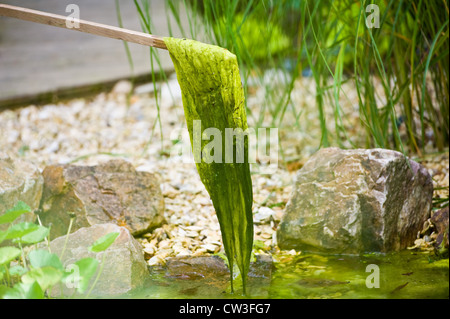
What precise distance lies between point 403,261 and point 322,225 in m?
0.25

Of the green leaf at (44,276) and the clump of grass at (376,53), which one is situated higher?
the clump of grass at (376,53)

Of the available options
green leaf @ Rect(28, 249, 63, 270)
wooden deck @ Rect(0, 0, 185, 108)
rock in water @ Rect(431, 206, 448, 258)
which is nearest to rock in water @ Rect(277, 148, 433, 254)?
rock in water @ Rect(431, 206, 448, 258)

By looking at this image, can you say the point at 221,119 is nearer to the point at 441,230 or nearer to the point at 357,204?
the point at 357,204

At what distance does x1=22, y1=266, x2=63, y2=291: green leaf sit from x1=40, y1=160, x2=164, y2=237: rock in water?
0.49 metres

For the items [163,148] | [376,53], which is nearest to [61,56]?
[163,148]

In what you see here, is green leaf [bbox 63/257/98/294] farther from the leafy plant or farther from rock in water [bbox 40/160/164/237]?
rock in water [bbox 40/160/164/237]

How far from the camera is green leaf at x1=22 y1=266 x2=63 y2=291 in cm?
97

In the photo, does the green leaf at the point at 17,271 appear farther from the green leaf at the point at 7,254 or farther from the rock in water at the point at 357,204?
the rock in water at the point at 357,204

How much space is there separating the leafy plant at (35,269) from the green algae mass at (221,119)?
0.26 meters

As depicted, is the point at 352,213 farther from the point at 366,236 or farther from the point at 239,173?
the point at 239,173

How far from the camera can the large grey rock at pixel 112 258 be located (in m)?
1.17

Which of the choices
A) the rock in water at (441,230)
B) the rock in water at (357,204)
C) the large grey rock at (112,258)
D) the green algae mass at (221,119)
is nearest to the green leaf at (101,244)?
the large grey rock at (112,258)

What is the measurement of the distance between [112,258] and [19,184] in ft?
1.38

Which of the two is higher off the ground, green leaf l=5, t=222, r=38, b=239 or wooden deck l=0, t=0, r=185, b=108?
wooden deck l=0, t=0, r=185, b=108
